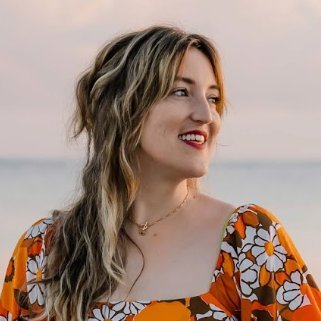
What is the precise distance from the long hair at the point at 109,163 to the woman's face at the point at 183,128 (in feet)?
0.10

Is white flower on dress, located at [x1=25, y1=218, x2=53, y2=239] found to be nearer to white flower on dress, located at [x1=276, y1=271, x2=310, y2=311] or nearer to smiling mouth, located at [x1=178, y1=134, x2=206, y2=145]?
smiling mouth, located at [x1=178, y1=134, x2=206, y2=145]

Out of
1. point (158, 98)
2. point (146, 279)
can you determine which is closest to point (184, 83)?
point (158, 98)

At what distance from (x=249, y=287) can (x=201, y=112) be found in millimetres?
511

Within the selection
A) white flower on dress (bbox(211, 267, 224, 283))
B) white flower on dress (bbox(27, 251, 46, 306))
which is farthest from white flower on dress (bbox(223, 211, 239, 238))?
white flower on dress (bbox(27, 251, 46, 306))

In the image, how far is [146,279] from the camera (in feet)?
10.9

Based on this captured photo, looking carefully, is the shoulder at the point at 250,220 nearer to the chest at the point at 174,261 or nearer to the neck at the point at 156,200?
the chest at the point at 174,261

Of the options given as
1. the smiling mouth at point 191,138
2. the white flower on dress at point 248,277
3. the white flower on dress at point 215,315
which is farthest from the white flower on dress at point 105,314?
the smiling mouth at point 191,138

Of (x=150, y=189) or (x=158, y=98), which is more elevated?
(x=158, y=98)

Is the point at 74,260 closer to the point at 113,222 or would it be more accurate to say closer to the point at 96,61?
the point at 113,222

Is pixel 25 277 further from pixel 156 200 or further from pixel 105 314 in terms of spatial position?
pixel 156 200

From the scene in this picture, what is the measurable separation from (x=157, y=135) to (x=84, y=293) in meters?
0.52

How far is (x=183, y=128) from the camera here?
327 cm

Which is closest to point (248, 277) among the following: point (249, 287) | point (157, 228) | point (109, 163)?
point (249, 287)

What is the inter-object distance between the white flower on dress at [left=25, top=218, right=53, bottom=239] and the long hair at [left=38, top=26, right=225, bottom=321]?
33 millimetres
